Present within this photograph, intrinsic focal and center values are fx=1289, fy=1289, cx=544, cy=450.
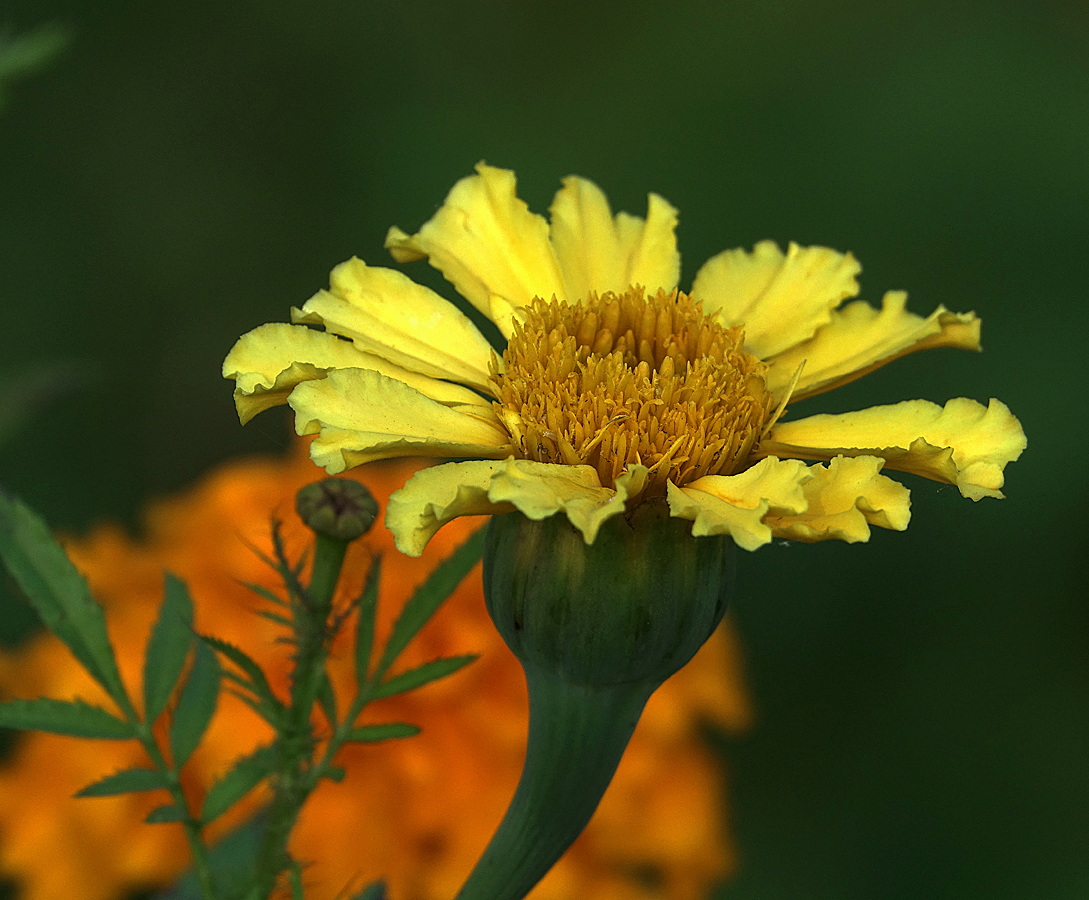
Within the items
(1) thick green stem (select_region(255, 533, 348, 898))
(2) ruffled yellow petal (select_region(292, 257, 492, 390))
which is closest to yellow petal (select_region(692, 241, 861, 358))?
(2) ruffled yellow petal (select_region(292, 257, 492, 390))

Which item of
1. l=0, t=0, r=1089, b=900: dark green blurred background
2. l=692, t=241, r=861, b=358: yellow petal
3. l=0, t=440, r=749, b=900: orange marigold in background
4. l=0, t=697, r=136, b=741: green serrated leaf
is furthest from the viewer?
l=0, t=0, r=1089, b=900: dark green blurred background

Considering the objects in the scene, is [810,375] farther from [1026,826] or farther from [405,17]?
[405,17]

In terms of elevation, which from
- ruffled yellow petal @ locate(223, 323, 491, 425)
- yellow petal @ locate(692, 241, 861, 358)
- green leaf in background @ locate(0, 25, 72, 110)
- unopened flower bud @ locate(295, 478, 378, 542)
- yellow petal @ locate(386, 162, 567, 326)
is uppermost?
green leaf in background @ locate(0, 25, 72, 110)

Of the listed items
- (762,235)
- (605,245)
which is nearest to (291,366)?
(605,245)

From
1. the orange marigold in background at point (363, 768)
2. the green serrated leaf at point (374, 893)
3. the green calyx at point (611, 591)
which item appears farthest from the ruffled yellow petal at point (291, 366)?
the orange marigold in background at point (363, 768)

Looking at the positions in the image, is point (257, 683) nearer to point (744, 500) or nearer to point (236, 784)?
point (236, 784)

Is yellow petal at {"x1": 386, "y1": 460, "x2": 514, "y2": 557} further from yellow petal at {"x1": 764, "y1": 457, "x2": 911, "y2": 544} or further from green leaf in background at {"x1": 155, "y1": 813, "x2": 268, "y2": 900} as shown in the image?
green leaf in background at {"x1": 155, "y1": 813, "x2": 268, "y2": 900}
